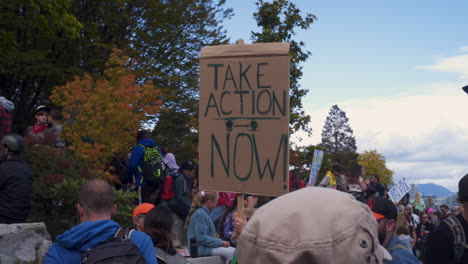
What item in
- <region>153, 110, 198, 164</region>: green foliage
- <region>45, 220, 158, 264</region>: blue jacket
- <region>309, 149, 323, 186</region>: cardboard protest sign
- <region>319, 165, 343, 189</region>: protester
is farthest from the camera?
<region>153, 110, 198, 164</region>: green foliage

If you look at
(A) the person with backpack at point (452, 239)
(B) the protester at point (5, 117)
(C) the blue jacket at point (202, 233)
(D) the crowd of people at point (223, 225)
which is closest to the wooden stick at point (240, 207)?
(D) the crowd of people at point (223, 225)

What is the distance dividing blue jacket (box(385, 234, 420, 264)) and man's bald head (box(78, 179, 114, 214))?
6.92 feet

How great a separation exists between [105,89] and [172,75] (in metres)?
9.93

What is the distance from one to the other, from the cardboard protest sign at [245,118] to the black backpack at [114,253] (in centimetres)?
132

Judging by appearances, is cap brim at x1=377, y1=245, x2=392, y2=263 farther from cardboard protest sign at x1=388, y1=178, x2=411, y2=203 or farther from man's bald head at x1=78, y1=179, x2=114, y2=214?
cardboard protest sign at x1=388, y1=178, x2=411, y2=203

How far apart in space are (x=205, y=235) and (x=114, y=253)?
20.3 feet

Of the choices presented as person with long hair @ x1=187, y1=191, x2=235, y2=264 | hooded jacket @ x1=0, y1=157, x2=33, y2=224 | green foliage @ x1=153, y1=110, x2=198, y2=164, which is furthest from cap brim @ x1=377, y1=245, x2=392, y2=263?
green foliage @ x1=153, y1=110, x2=198, y2=164

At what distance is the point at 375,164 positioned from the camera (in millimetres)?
97188

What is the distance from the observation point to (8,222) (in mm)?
7594

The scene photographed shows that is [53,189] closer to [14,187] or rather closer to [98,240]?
[14,187]

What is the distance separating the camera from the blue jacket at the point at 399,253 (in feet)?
14.8

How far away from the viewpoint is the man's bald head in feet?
13.1

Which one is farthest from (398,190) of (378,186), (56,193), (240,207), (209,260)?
(240,207)

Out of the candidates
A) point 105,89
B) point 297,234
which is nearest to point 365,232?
point 297,234
